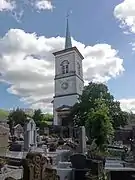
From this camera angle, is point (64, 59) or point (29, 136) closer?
point (29, 136)

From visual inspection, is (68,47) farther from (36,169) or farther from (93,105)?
(36,169)

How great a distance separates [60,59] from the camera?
56469 millimetres

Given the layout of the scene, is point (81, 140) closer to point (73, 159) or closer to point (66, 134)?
point (73, 159)

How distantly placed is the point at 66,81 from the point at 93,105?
52.1ft

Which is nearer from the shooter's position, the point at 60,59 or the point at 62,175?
the point at 62,175

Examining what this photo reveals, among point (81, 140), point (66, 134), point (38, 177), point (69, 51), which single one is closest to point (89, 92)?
point (66, 134)

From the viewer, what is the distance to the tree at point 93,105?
3916 centimetres

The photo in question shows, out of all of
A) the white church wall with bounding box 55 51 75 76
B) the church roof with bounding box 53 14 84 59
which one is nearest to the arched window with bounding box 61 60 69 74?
the white church wall with bounding box 55 51 75 76

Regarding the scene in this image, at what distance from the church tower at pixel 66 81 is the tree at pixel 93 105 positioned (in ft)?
23.3

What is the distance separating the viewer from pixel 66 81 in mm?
53969

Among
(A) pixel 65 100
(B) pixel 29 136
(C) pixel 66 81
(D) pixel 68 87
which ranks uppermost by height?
(C) pixel 66 81

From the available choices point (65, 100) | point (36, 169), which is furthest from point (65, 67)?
point (36, 169)

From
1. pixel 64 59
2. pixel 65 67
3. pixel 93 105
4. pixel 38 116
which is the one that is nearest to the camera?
pixel 93 105

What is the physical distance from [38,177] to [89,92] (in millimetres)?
36103
